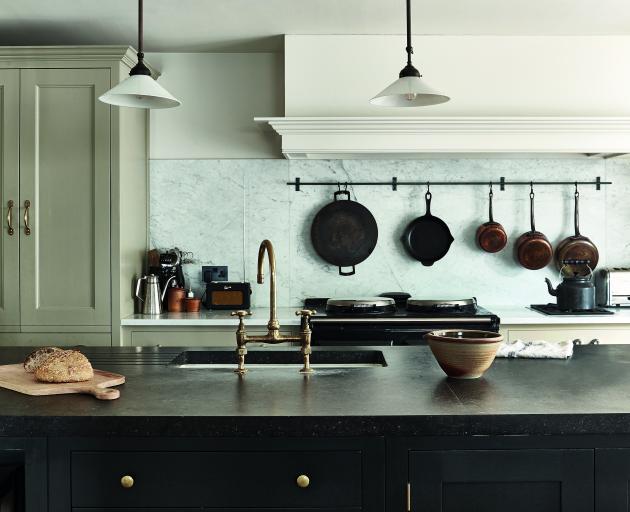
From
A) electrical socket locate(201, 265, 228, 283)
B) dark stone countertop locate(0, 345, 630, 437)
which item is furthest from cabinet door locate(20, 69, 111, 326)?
dark stone countertop locate(0, 345, 630, 437)

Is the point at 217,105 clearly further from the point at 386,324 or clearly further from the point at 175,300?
the point at 386,324

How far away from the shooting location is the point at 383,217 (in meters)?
4.55

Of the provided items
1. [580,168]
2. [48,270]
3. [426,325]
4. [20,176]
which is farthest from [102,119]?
[580,168]

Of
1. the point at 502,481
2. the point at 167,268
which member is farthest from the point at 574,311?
the point at 502,481

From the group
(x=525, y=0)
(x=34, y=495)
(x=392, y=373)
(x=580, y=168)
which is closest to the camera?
(x=34, y=495)

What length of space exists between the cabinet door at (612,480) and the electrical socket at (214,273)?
10.2ft

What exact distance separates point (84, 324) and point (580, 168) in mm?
3084

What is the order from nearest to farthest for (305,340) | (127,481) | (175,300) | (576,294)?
(127,481)
(305,340)
(576,294)
(175,300)

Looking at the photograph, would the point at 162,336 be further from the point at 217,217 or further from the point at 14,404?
the point at 14,404

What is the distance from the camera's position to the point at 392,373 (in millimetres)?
2168

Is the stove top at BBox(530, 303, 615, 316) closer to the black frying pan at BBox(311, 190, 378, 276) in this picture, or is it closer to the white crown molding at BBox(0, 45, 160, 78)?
the black frying pan at BBox(311, 190, 378, 276)

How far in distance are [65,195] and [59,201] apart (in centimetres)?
5

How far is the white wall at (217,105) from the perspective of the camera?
4.56 metres

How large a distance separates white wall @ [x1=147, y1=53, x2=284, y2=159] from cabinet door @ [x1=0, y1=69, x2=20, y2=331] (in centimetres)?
87
